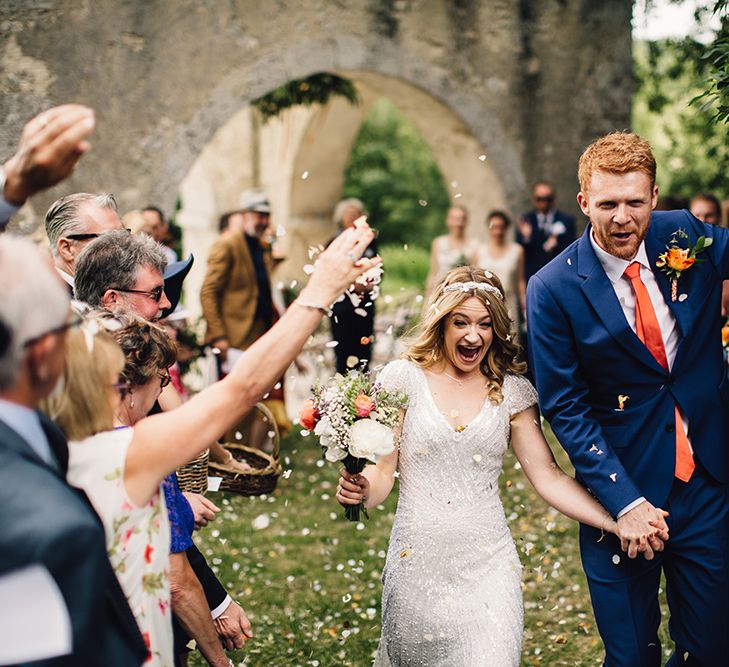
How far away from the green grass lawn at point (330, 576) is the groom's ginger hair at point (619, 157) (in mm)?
1615

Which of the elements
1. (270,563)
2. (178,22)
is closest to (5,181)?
(270,563)

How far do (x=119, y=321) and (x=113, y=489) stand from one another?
78cm

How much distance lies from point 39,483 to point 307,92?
10.1 meters

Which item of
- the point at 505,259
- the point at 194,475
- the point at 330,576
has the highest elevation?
the point at 505,259

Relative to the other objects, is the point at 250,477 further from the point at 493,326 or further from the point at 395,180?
the point at 395,180

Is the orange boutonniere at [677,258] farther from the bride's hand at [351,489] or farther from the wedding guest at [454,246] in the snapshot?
the wedding guest at [454,246]

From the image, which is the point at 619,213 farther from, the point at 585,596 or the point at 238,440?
the point at 238,440

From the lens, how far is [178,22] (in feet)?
28.3

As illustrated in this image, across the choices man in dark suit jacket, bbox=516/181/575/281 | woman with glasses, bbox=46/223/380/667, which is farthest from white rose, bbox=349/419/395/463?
man in dark suit jacket, bbox=516/181/575/281

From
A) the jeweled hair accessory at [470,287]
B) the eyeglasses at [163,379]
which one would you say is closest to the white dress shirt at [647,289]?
the jeweled hair accessory at [470,287]

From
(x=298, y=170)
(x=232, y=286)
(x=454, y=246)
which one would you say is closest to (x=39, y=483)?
(x=232, y=286)

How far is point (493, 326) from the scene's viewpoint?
3.79m

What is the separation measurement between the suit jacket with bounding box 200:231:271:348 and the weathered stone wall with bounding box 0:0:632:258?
1.15 meters

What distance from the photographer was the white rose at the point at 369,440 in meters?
3.34
